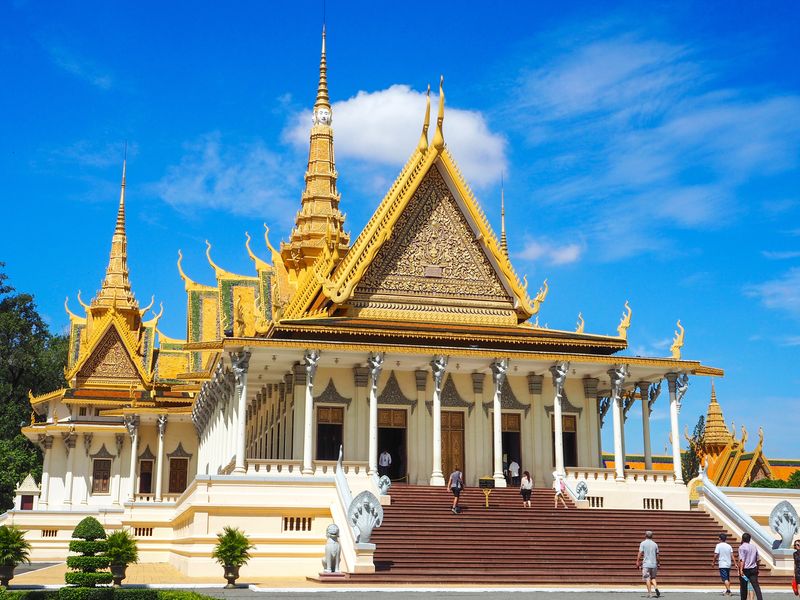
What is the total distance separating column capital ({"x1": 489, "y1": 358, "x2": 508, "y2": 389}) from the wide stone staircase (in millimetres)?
3100

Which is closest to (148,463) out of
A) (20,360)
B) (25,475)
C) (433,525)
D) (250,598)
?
(25,475)

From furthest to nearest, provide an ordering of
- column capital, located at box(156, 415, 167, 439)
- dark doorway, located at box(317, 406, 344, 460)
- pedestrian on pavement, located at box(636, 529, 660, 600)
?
column capital, located at box(156, 415, 167, 439) → dark doorway, located at box(317, 406, 344, 460) → pedestrian on pavement, located at box(636, 529, 660, 600)

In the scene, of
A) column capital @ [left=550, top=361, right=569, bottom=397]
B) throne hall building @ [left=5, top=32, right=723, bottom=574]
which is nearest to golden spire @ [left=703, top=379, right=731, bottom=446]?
throne hall building @ [left=5, top=32, right=723, bottom=574]

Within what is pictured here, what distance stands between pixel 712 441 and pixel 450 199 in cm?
2014

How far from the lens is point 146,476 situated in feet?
140

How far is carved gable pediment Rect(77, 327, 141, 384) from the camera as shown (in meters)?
44.9

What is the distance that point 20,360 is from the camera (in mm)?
56062

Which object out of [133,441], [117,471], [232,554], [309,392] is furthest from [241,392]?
[117,471]

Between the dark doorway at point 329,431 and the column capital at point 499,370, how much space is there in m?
4.15

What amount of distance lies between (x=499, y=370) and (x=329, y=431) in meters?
4.77

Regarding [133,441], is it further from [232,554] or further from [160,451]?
[232,554]

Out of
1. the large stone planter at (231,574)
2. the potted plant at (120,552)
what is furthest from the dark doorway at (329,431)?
the large stone planter at (231,574)

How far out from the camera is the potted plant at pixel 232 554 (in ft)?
62.2

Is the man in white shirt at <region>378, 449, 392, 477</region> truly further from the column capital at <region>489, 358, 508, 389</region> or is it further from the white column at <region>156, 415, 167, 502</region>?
the white column at <region>156, 415, 167, 502</region>
